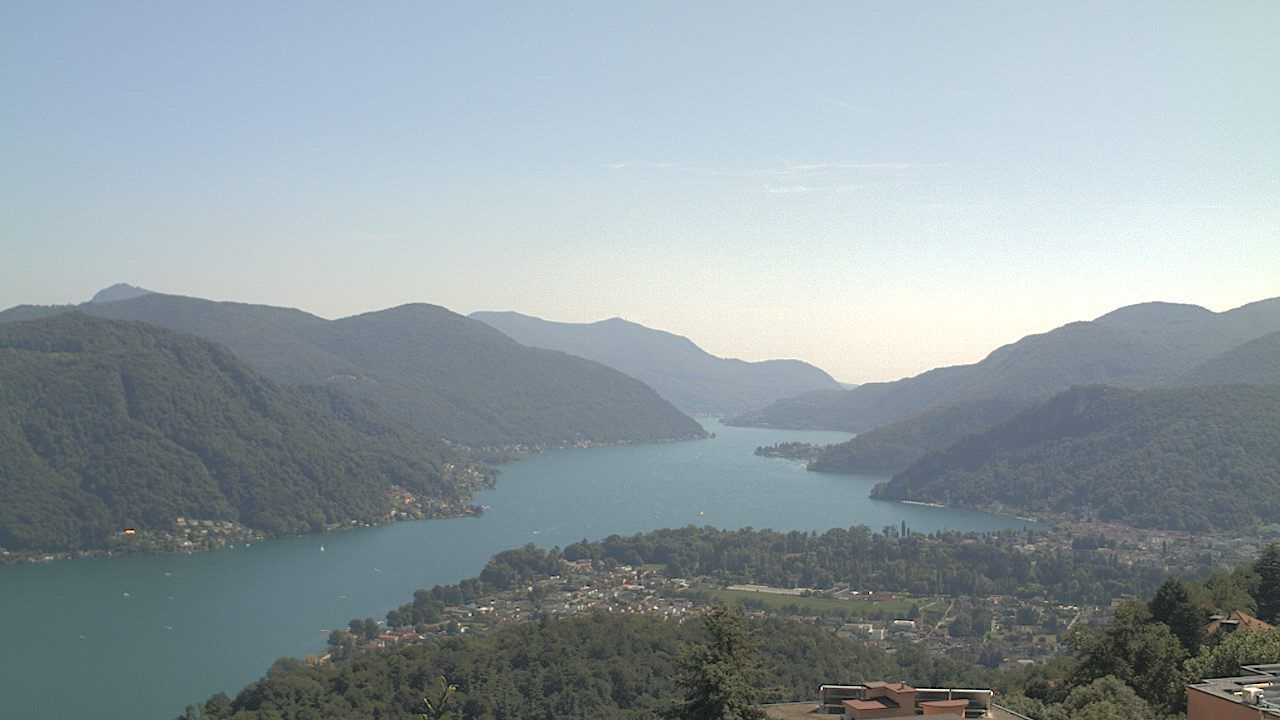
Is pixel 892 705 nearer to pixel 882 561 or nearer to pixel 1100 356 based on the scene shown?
pixel 882 561

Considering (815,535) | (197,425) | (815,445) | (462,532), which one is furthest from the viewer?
(815,445)

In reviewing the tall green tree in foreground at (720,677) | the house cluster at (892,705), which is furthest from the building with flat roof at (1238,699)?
the tall green tree in foreground at (720,677)

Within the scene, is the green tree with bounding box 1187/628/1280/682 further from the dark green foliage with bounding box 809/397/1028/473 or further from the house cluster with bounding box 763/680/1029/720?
the dark green foliage with bounding box 809/397/1028/473

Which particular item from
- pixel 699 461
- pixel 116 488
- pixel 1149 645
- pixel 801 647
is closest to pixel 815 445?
pixel 699 461

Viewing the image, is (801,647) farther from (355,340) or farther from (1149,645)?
(355,340)

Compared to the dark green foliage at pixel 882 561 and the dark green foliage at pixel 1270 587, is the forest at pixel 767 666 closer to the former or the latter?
the dark green foliage at pixel 1270 587

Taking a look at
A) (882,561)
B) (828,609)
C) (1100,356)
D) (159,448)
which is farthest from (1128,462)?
(159,448)

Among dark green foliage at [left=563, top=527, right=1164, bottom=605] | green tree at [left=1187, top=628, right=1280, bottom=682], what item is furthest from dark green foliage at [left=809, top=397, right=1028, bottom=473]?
green tree at [left=1187, top=628, right=1280, bottom=682]
